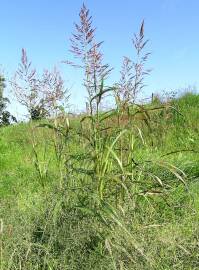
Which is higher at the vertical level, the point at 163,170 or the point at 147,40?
the point at 147,40

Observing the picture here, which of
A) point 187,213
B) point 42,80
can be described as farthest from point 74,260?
point 42,80

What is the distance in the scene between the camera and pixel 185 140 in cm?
942

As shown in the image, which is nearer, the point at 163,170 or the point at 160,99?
the point at 163,170

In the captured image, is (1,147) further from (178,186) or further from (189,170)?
(178,186)

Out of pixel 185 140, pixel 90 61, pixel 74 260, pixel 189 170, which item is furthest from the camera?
pixel 185 140

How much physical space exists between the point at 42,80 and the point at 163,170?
1.57 meters

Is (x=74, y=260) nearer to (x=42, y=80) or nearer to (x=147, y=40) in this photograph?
(x=147, y=40)

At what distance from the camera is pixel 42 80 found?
5.14m

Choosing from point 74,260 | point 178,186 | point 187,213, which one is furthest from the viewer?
point 178,186

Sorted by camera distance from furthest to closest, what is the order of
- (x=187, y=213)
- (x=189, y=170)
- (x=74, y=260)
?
(x=189, y=170) → (x=187, y=213) → (x=74, y=260)

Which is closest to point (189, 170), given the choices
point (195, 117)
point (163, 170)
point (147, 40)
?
point (163, 170)

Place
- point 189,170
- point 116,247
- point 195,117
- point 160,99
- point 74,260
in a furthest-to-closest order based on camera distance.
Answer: point 160,99 < point 195,117 < point 189,170 < point 74,260 < point 116,247

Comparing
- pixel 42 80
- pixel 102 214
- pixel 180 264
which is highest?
pixel 42 80

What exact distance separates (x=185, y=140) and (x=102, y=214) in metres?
6.27
